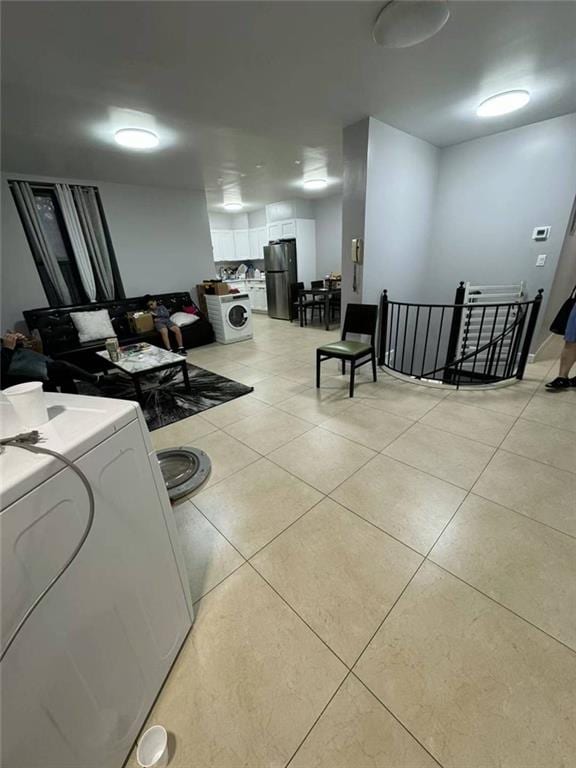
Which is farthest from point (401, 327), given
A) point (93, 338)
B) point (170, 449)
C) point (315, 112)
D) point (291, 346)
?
point (93, 338)

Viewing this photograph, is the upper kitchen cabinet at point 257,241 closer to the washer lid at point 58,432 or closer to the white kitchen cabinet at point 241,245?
the white kitchen cabinet at point 241,245

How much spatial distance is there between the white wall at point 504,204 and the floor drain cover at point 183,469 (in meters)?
4.04

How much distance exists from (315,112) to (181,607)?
3769 mm

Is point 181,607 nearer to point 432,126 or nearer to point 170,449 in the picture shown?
point 170,449

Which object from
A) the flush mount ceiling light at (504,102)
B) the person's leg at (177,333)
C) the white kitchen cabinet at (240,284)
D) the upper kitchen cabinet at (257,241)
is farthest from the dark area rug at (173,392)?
the upper kitchen cabinet at (257,241)

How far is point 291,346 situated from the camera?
5.08 meters


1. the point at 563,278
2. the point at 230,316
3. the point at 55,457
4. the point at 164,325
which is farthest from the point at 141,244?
the point at 563,278

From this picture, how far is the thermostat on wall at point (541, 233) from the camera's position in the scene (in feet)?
11.1

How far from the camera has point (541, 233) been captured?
11.2 ft

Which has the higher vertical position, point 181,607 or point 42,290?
point 42,290

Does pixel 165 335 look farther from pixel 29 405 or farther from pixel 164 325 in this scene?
pixel 29 405

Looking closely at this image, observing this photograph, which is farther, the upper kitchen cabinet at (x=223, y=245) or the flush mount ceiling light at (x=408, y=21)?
the upper kitchen cabinet at (x=223, y=245)

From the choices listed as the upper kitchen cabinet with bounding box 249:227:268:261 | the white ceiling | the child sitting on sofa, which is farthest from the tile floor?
the upper kitchen cabinet with bounding box 249:227:268:261

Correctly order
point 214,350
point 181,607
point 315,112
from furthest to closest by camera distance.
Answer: point 214,350, point 315,112, point 181,607
